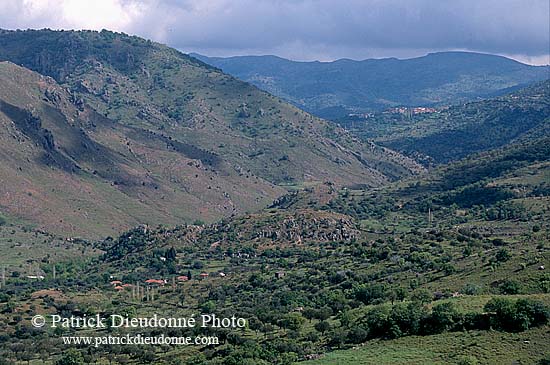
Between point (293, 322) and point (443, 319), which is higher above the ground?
point (443, 319)

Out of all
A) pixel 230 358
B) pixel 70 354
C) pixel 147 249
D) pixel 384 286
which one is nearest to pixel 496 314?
pixel 230 358

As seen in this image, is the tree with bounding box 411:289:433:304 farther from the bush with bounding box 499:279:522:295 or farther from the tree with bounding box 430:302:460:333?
the tree with bounding box 430:302:460:333

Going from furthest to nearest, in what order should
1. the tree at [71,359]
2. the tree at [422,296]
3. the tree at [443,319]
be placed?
the tree at [422,296] < the tree at [71,359] < the tree at [443,319]

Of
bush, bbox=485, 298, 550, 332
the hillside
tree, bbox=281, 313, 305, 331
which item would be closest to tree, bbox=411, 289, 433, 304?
the hillside

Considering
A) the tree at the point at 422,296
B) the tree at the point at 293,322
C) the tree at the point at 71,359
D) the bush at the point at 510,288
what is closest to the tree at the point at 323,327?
the tree at the point at 293,322

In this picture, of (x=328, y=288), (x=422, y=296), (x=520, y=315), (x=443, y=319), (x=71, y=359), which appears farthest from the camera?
(x=328, y=288)

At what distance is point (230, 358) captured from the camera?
254 feet

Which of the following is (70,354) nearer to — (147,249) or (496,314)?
(496,314)

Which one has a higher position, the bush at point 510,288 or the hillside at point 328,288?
the bush at point 510,288

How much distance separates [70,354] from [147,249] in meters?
92.7

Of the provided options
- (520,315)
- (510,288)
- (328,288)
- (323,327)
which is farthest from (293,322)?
(328,288)

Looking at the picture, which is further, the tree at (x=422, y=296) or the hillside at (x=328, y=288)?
the tree at (x=422, y=296)

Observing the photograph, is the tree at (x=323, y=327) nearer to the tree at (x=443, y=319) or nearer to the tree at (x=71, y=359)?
the tree at (x=443, y=319)

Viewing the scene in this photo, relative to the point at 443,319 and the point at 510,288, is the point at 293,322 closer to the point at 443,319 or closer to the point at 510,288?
the point at 443,319
